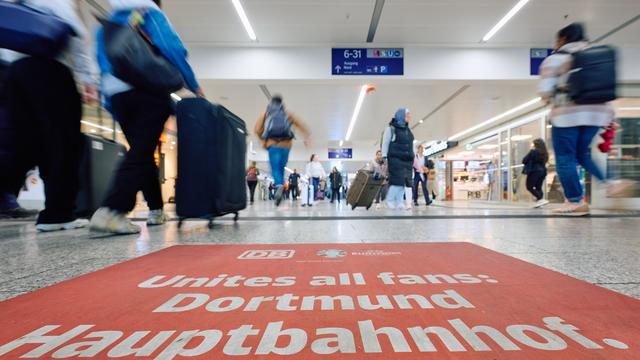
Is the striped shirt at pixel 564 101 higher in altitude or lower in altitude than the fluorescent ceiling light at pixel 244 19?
lower

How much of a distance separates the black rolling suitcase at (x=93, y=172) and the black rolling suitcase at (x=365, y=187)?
3.47 m

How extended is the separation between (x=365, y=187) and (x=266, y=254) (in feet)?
13.2

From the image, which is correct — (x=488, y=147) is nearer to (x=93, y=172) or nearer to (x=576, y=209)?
(x=576, y=209)

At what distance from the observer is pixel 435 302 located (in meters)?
0.70

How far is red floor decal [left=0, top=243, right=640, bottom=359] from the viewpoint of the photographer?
50 centimetres

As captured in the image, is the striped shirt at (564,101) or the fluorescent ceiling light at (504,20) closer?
the striped shirt at (564,101)

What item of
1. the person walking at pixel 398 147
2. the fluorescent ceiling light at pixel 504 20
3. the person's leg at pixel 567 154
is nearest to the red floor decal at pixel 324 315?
the person's leg at pixel 567 154

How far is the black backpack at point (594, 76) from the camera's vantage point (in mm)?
2789

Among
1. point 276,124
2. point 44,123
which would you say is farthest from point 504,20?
point 44,123

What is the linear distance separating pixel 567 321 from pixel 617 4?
6940 millimetres

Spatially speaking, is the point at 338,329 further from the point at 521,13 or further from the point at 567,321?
the point at 521,13

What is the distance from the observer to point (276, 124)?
14.5ft

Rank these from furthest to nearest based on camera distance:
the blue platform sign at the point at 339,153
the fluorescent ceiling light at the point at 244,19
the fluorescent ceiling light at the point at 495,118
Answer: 1. the blue platform sign at the point at 339,153
2. the fluorescent ceiling light at the point at 495,118
3. the fluorescent ceiling light at the point at 244,19

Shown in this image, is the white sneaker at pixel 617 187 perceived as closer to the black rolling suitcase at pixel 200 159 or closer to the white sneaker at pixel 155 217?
the black rolling suitcase at pixel 200 159
